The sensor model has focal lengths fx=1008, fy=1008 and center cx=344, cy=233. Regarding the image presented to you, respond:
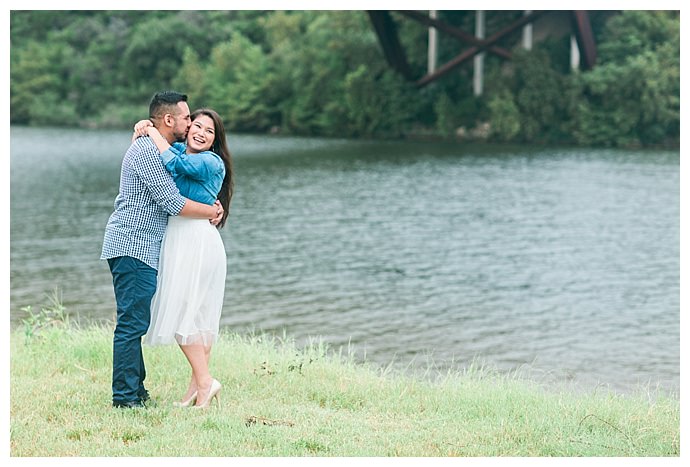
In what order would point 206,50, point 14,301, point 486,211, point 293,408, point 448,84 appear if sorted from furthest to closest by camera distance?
point 206,50 < point 448,84 < point 486,211 < point 14,301 < point 293,408

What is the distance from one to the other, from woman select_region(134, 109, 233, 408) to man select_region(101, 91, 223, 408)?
0.20ft

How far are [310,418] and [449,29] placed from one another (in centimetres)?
3553

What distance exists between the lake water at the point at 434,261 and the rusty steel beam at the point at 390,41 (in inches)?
455

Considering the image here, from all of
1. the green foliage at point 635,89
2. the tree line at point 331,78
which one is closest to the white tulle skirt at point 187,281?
the green foliage at point 635,89

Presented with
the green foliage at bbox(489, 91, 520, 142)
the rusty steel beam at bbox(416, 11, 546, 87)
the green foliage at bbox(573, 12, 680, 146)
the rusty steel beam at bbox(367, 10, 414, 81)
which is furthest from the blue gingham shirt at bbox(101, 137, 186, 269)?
the green foliage at bbox(489, 91, 520, 142)

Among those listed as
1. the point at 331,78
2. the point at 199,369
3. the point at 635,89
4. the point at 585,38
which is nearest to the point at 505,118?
the point at 585,38

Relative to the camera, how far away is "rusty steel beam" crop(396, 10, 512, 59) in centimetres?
3722

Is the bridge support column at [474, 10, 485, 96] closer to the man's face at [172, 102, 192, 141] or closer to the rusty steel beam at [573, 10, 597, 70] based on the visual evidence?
the rusty steel beam at [573, 10, 597, 70]

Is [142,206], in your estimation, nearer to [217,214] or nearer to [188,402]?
[217,214]

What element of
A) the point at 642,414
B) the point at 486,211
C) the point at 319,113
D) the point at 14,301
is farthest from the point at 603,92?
the point at 642,414

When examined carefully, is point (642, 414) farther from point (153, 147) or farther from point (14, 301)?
point (14, 301)
